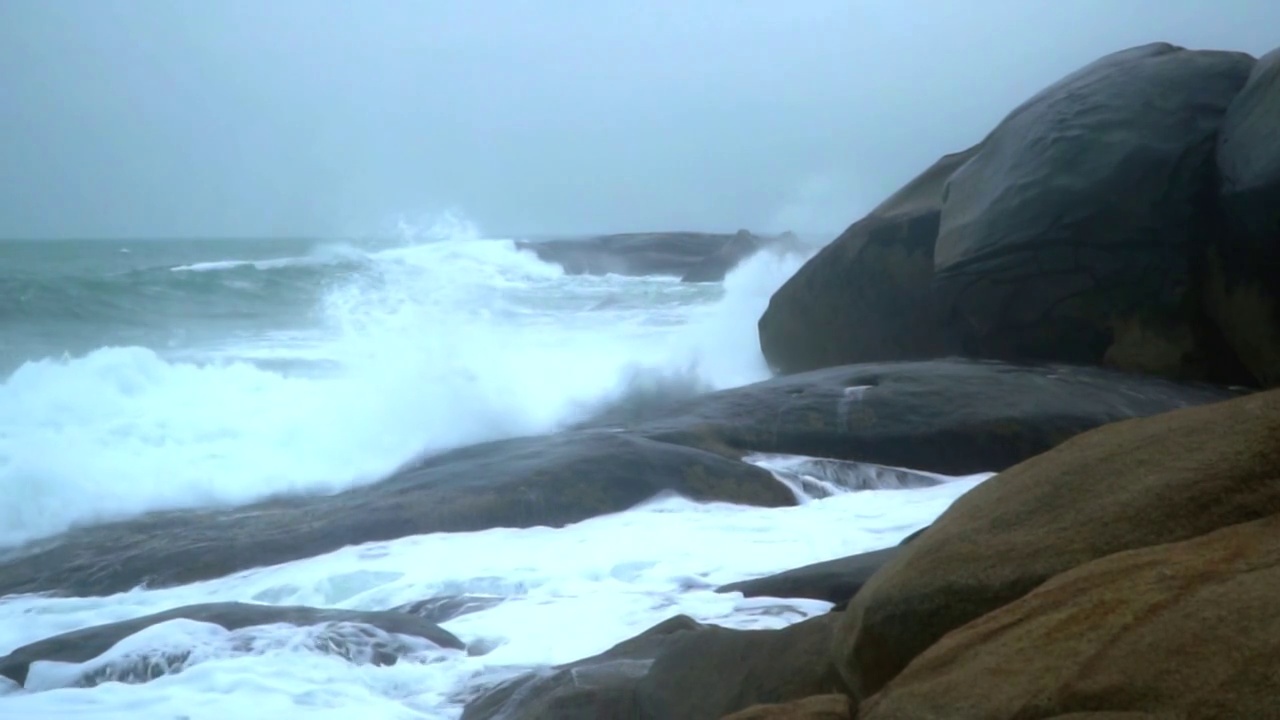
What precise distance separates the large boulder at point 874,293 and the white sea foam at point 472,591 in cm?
354

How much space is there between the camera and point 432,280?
93.4 feet

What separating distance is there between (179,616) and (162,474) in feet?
11.9

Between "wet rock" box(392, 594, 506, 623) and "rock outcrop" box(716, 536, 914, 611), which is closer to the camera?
"rock outcrop" box(716, 536, 914, 611)

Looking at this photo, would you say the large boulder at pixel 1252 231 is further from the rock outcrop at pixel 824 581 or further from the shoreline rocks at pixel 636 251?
the shoreline rocks at pixel 636 251

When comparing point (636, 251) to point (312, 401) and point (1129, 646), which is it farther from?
point (1129, 646)

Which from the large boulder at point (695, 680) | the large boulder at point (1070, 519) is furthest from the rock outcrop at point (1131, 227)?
the large boulder at point (695, 680)

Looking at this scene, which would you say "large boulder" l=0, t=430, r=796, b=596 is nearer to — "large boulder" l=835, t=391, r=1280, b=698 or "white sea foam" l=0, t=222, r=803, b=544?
"white sea foam" l=0, t=222, r=803, b=544

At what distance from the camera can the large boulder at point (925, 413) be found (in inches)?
293

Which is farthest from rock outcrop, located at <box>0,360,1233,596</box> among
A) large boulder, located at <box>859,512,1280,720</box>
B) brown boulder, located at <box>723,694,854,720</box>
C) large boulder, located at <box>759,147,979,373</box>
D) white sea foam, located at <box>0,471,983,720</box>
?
large boulder, located at <box>859,512,1280,720</box>

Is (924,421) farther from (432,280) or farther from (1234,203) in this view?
(432,280)

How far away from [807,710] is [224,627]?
287 centimetres

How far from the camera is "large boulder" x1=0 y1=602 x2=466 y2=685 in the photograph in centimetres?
441

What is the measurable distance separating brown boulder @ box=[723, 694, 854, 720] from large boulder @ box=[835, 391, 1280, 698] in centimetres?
12

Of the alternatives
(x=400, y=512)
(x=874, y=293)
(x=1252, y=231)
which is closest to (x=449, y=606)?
(x=400, y=512)
